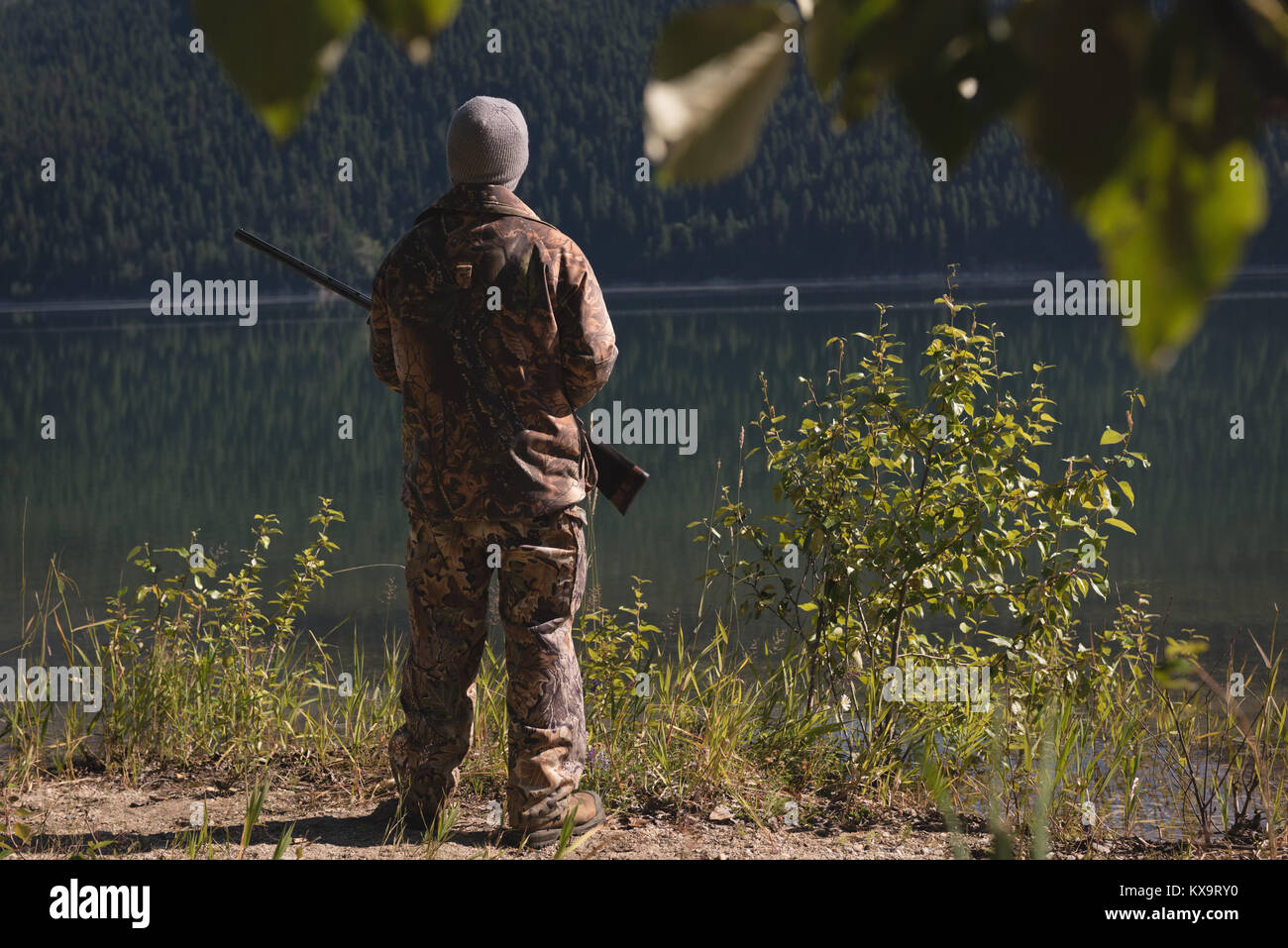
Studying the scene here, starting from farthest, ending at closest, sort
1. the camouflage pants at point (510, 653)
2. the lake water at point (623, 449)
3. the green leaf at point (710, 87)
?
the lake water at point (623, 449), the camouflage pants at point (510, 653), the green leaf at point (710, 87)

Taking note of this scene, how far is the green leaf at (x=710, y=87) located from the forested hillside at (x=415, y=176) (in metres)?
74.6

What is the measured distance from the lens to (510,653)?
4.09 m

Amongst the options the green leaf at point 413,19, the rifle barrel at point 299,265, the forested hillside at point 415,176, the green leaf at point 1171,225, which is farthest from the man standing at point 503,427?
the forested hillside at point 415,176

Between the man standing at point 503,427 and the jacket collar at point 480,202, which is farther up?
the jacket collar at point 480,202

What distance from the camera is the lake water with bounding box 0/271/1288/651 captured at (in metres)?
11.2

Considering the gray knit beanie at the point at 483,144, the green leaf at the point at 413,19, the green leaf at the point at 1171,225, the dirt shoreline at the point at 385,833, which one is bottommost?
the dirt shoreline at the point at 385,833

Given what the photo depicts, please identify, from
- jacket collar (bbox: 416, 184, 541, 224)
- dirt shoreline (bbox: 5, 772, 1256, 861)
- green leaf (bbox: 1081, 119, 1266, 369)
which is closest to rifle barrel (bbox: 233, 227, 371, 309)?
jacket collar (bbox: 416, 184, 541, 224)

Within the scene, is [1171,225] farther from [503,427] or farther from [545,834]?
[545,834]

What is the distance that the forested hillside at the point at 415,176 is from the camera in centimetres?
8781

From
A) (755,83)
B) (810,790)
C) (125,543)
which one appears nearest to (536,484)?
(810,790)

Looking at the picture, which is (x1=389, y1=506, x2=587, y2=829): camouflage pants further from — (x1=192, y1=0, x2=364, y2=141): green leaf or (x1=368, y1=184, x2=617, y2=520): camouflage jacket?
(x1=192, y1=0, x2=364, y2=141): green leaf

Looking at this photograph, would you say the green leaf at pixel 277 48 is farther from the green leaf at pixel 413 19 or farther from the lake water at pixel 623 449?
the lake water at pixel 623 449

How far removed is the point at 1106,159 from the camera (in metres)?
0.66

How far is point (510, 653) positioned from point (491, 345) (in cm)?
96
